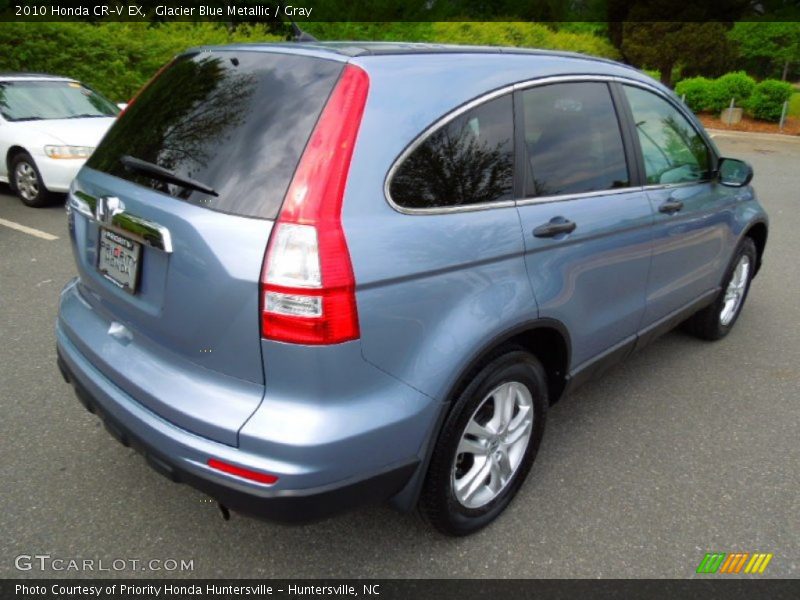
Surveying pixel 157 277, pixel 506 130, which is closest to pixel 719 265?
pixel 506 130

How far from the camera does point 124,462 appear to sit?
8.80 ft

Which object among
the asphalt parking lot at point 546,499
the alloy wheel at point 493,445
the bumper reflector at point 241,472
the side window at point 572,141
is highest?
the side window at point 572,141

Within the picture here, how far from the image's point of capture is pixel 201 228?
176cm

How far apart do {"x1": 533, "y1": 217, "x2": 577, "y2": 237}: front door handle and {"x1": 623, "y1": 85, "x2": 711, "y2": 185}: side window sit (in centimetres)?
84

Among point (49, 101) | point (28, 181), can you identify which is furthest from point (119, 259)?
point (49, 101)

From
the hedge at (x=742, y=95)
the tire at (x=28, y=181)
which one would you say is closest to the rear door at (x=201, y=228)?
the tire at (x=28, y=181)

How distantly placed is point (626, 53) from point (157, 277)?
33.1 meters

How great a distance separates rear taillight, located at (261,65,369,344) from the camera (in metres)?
1.65

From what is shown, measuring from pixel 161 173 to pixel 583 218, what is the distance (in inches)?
60.4

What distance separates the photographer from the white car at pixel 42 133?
22.8 ft

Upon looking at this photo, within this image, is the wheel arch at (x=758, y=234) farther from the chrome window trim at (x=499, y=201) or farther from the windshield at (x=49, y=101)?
the windshield at (x=49, y=101)

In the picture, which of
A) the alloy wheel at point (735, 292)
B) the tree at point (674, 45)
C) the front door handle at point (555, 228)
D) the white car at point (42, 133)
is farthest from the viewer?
the tree at point (674, 45)

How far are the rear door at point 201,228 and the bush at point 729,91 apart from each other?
24.1 metres

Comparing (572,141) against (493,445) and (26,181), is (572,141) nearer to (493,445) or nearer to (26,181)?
(493,445)
